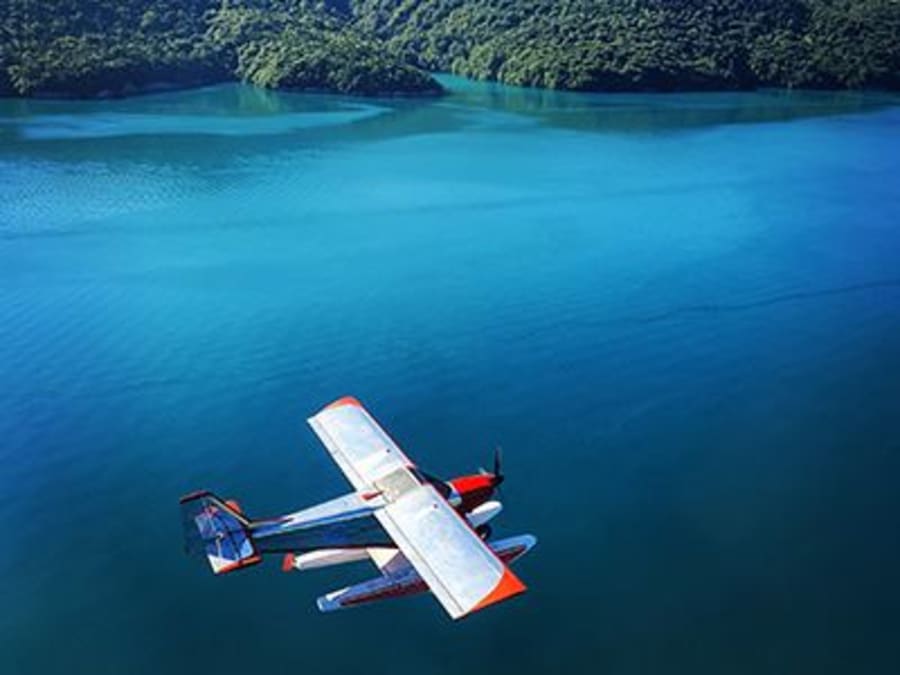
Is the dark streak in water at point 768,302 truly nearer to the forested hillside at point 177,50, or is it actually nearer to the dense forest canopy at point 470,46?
the dense forest canopy at point 470,46

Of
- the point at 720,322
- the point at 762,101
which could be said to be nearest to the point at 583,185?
the point at 720,322

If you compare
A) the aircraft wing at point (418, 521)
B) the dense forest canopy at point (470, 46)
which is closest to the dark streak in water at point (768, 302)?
the aircraft wing at point (418, 521)

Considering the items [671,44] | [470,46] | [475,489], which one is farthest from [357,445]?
[470,46]

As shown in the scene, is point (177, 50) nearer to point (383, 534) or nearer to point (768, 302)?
point (768, 302)

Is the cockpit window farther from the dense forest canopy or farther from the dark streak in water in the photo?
the dense forest canopy

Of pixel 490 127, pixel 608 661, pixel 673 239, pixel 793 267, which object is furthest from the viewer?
pixel 490 127

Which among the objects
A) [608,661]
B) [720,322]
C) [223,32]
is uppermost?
[223,32]

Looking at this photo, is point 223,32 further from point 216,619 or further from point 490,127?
point 216,619
